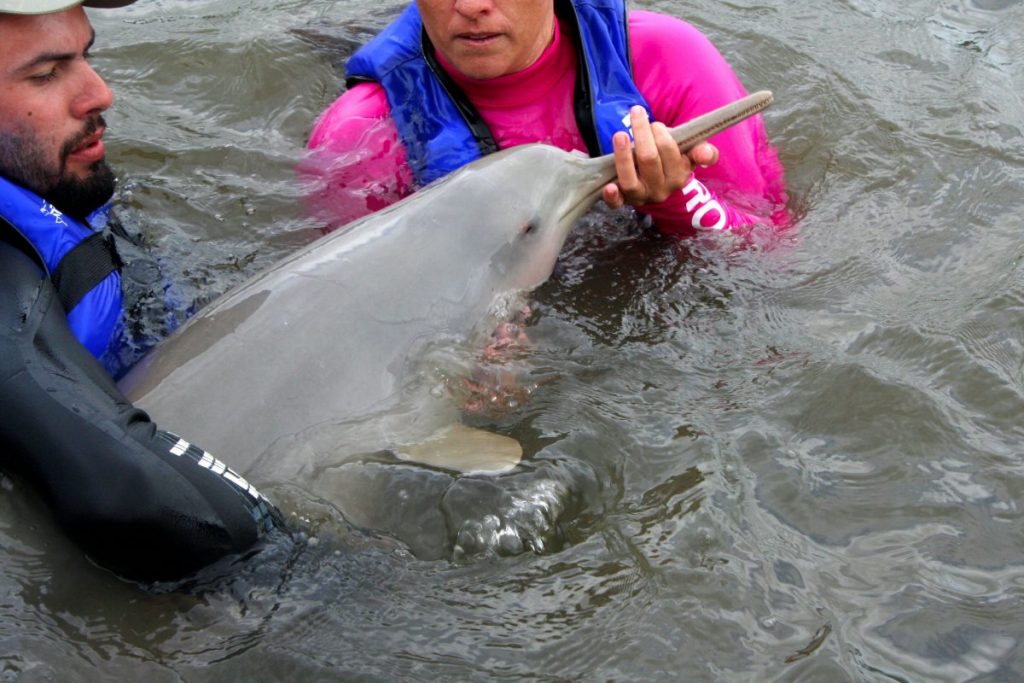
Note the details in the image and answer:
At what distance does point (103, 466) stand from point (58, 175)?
1.63m

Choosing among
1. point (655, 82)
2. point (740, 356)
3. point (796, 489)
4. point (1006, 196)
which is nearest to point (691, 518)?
point (796, 489)

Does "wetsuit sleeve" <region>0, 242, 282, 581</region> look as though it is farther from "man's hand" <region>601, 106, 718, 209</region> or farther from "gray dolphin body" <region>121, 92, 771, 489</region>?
"man's hand" <region>601, 106, 718, 209</region>

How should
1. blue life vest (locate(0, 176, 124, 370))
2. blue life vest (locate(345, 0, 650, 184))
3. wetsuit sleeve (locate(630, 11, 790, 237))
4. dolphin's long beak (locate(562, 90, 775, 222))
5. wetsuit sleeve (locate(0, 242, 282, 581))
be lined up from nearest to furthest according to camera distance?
wetsuit sleeve (locate(0, 242, 282, 581)) < blue life vest (locate(0, 176, 124, 370)) < dolphin's long beak (locate(562, 90, 775, 222)) < wetsuit sleeve (locate(630, 11, 790, 237)) < blue life vest (locate(345, 0, 650, 184))

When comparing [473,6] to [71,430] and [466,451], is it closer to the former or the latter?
[466,451]

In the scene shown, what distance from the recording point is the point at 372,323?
181 inches

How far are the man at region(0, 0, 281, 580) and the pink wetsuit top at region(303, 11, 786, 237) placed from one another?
2.01 metres

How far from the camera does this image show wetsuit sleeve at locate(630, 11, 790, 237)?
571cm

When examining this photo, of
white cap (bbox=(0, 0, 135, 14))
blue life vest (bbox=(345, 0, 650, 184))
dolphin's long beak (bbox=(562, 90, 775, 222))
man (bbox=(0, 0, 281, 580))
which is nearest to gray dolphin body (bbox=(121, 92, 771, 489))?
dolphin's long beak (bbox=(562, 90, 775, 222))

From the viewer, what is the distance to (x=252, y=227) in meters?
6.45

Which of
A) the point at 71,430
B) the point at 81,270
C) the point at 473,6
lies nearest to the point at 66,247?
the point at 81,270

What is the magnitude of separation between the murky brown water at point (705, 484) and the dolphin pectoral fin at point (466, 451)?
Result: 0.07 meters

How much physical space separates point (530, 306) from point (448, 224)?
0.56 meters

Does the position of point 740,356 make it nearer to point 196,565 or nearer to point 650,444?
point 650,444

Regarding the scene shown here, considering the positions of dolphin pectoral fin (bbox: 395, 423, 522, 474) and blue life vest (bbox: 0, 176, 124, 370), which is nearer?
dolphin pectoral fin (bbox: 395, 423, 522, 474)
